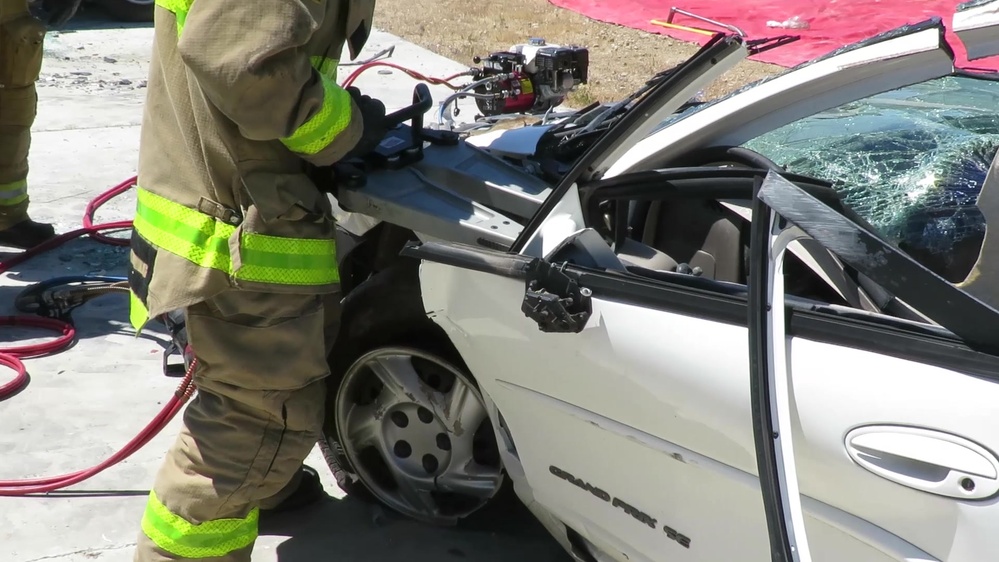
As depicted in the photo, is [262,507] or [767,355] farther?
[262,507]

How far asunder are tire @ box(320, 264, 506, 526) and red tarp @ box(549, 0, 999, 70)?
5.96 meters

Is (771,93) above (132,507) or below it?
above

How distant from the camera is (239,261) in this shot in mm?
2324

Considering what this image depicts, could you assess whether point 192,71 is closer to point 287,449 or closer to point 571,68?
point 287,449

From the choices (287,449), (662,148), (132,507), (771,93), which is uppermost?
(771,93)

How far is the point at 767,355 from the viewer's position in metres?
1.60

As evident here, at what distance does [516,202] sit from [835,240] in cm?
116

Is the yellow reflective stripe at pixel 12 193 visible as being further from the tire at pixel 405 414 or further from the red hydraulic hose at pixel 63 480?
the tire at pixel 405 414

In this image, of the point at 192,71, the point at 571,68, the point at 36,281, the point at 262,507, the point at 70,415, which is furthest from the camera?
the point at 36,281

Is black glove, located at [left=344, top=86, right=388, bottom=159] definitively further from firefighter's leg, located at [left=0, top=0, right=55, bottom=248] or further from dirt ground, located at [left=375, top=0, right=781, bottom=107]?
dirt ground, located at [left=375, top=0, right=781, bottom=107]

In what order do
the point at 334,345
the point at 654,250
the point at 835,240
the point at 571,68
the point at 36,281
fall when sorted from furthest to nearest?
the point at 36,281, the point at 571,68, the point at 334,345, the point at 654,250, the point at 835,240

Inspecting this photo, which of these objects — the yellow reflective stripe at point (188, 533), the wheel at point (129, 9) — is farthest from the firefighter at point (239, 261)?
the wheel at point (129, 9)

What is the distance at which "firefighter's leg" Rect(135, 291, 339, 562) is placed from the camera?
2424mm

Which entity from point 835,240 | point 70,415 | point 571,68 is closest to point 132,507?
point 70,415
